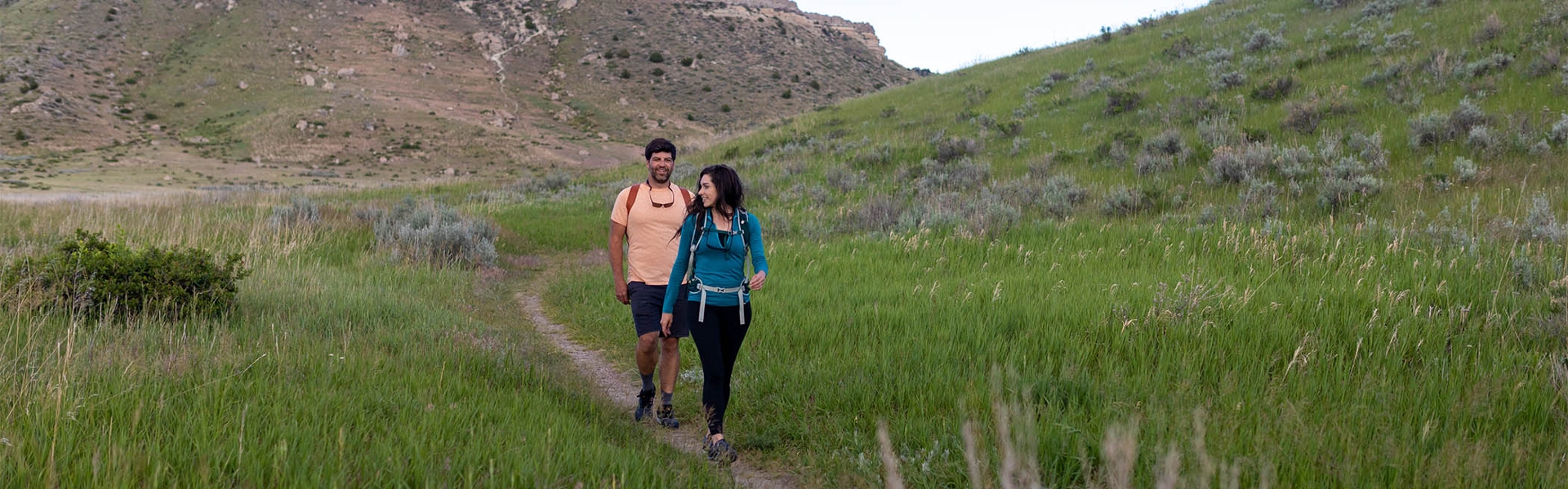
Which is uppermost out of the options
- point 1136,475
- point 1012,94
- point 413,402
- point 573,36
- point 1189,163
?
point 573,36

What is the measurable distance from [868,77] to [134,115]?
5731 centimetres

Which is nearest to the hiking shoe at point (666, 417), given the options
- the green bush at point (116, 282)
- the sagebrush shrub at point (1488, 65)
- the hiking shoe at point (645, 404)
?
the hiking shoe at point (645, 404)

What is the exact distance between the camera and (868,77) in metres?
73.4

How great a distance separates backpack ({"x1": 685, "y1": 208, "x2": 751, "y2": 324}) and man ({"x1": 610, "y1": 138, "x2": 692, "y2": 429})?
0.59 metres

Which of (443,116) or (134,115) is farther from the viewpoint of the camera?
(443,116)

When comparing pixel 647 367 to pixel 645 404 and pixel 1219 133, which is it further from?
pixel 1219 133

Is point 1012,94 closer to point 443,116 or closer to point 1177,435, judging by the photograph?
point 1177,435

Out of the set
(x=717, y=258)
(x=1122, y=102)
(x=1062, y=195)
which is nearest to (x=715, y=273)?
(x=717, y=258)

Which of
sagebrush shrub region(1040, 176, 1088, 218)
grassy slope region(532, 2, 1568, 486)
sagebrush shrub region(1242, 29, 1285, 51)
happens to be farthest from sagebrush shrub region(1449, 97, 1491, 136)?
sagebrush shrub region(1242, 29, 1285, 51)

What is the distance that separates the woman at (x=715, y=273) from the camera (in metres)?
4.40

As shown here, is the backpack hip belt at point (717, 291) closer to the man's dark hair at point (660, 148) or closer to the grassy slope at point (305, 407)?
the grassy slope at point (305, 407)

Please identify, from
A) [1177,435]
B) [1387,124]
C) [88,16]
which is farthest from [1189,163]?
[88,16]

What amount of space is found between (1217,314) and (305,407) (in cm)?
543

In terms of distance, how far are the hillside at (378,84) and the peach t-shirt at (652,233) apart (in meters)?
30.9
